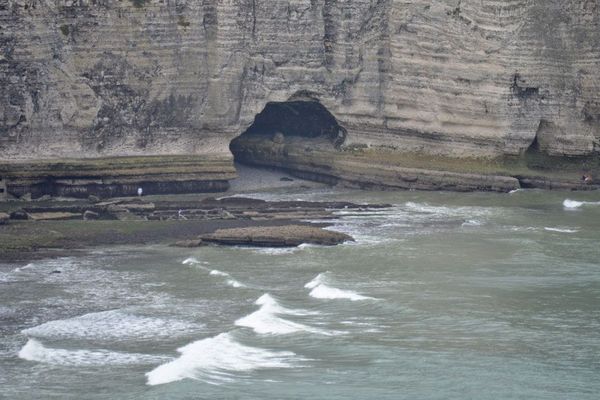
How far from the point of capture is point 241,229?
43.3 meters

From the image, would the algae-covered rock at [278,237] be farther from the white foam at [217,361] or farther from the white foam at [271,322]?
the white foam at [217,361]

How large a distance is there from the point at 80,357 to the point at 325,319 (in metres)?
5.91

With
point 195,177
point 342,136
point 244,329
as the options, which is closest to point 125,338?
point 244,329

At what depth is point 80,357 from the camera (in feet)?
94.7

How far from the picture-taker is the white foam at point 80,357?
28469mm

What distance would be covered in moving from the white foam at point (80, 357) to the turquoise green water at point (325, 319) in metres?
0.06

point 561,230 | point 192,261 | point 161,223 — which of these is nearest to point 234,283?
point 192,261

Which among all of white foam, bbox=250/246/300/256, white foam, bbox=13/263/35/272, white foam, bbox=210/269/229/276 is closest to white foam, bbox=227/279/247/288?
white foam, bbox=210/269/229/276

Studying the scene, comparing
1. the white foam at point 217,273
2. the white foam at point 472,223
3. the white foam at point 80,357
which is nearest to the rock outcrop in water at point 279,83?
the white foam at point 472,223

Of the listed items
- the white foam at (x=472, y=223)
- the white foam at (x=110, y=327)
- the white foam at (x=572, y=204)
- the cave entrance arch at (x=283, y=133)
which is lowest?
the white foam at (x=472, y=223)

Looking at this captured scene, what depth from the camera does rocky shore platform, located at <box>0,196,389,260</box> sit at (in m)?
42.5

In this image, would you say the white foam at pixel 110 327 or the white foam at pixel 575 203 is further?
the white foam at pixel 575 203

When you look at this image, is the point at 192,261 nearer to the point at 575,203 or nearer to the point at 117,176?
the point at 117,176

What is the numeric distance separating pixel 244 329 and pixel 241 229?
12.3 meters
